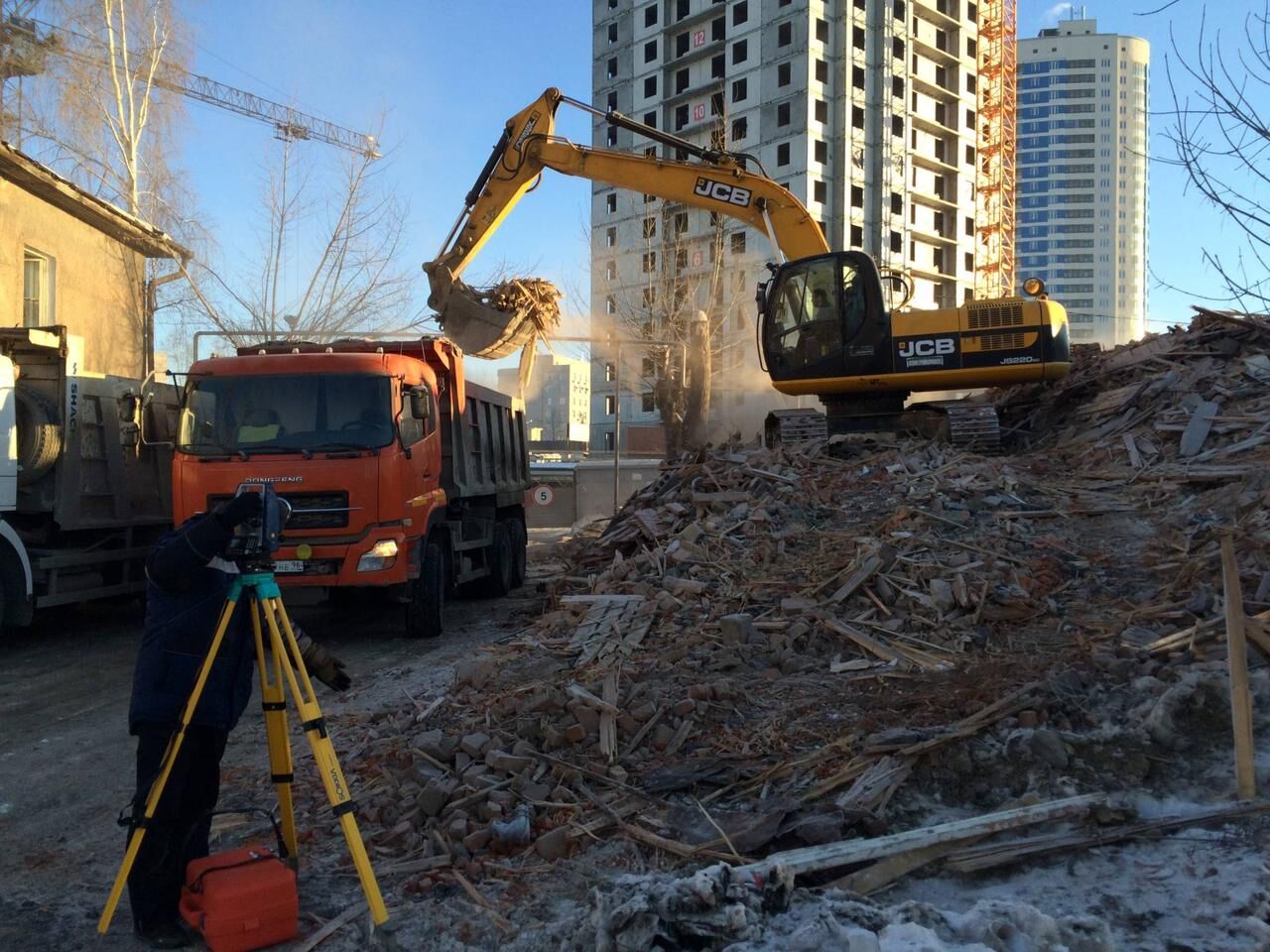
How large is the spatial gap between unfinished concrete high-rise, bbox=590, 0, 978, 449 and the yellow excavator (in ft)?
108

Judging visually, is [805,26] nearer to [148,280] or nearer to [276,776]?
[148,280]

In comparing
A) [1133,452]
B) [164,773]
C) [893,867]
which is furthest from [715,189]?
[164,773]

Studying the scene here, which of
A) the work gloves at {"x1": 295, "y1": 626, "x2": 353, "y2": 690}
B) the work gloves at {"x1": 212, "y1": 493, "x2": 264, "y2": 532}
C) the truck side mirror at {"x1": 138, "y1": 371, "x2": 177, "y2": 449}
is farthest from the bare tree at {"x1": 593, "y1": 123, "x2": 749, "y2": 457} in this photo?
the work gloves at {"x1": 212, "y1": 493, "x2": 264, "y2": 532}

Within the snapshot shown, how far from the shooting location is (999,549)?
26.1ft

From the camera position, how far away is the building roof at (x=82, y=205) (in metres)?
14.3

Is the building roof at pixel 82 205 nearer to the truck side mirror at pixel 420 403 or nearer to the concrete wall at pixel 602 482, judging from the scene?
the truck side mirror at pixel 420 403

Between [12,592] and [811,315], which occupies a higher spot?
[811,315]

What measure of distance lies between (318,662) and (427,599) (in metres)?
5.72

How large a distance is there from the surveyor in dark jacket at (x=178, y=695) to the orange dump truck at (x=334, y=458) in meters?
4.72

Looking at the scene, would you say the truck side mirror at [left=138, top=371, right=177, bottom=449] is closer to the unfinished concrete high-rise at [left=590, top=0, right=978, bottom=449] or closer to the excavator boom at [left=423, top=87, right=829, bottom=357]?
the excavator boom at [left=423, top=87, right=829, bottom=357]

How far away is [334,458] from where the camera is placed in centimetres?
868

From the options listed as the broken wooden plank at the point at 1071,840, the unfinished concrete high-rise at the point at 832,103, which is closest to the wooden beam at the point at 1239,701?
the broken wooden plank at the point at 1071,840

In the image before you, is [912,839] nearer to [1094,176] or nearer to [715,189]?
[1094,176]

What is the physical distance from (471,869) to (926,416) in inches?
428
